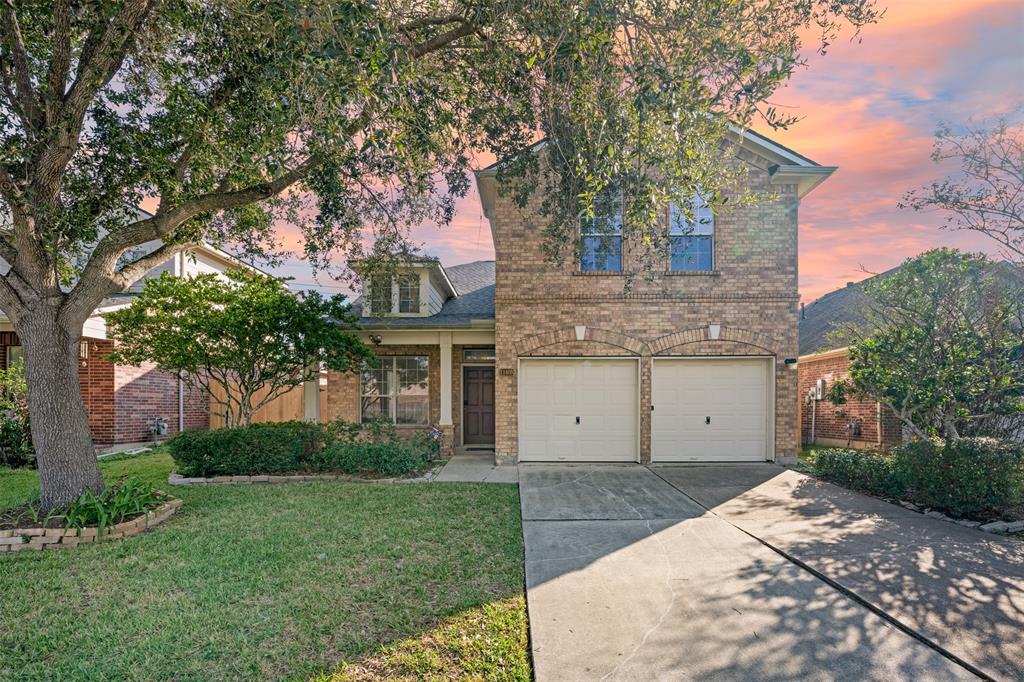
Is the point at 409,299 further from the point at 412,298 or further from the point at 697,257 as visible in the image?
the point at 697,257

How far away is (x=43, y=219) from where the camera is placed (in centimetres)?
593

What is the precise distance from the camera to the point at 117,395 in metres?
12.1

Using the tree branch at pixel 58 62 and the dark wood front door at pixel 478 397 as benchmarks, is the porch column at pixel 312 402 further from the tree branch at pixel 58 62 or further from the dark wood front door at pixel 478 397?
the tree branch at pixel 58 62

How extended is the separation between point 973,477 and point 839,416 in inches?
279

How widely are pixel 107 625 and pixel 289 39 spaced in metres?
4.76

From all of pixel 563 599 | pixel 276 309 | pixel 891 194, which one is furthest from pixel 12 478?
pixel 891 194

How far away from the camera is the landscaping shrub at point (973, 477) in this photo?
624cm

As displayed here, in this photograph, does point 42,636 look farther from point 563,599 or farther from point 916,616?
point 916,616

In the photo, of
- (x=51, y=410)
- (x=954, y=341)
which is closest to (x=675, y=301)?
(x=954, y=341)

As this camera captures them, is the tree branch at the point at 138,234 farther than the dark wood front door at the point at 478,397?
No

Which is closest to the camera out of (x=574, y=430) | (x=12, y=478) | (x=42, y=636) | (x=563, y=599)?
(x=42, y=636)

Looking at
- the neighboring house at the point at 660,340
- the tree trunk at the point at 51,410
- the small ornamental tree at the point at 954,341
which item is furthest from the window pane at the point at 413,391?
the small ornamental tree at the point at 954,341

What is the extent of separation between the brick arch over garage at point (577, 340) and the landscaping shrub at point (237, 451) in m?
4.56

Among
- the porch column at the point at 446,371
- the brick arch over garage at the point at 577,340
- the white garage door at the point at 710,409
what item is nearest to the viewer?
the brick arch over garage at the point at 577,340
